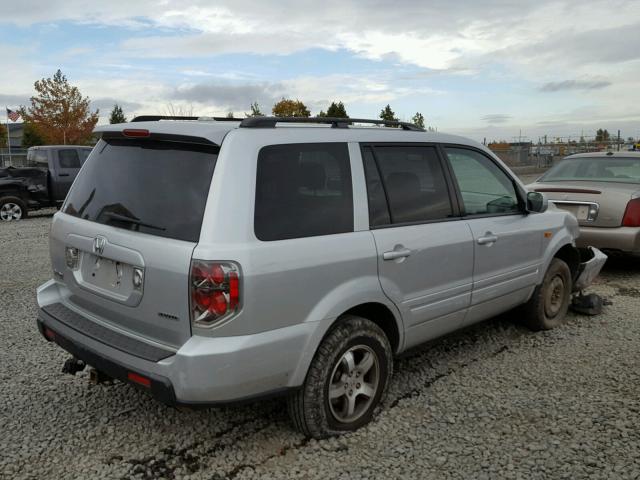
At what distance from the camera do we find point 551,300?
17.0 feet

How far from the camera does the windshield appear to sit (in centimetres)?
757

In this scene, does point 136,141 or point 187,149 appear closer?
point 187,149

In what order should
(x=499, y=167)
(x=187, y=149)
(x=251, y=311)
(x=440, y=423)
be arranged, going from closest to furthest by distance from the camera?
(x=251, y=311) < (x=187, y=149) < (x=440, y=423) < (x=499, y=167)

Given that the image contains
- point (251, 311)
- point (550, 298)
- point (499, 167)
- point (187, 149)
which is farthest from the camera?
point (550, 298)

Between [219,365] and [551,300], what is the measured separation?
11.7 ft

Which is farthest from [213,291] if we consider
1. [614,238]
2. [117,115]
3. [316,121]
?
[117,115]

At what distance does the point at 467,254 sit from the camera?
3.91 meters

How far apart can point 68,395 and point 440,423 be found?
240 cm

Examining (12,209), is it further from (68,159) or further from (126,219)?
(126,219)

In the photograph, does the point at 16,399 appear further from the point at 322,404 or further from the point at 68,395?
the point at 322,404

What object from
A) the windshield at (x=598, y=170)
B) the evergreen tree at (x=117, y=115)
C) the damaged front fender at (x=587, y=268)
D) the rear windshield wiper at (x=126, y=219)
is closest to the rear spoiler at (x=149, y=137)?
the rear windshield wiper at (x=126, y=219)

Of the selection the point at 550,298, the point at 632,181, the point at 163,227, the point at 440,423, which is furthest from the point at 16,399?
the point at 632,181

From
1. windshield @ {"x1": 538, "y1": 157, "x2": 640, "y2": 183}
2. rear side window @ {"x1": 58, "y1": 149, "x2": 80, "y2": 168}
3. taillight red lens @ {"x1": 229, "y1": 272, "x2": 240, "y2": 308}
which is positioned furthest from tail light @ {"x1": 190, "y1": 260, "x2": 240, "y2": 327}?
rear side window @ {"x1": 58, "y1": 149, "x2": 80, "y2": 168}

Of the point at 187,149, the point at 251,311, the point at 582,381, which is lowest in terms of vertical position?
the point at 582,381
